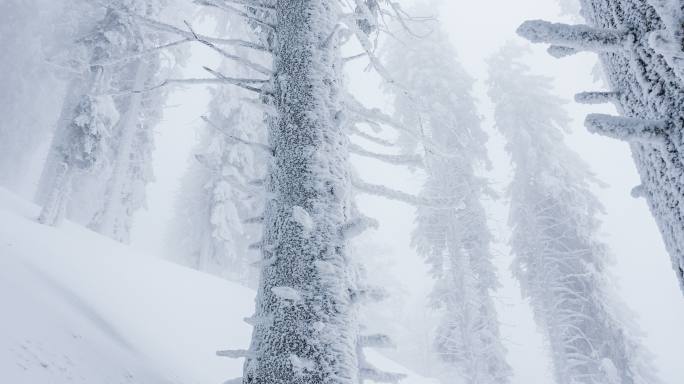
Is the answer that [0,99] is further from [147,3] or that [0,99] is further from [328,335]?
[328,335]

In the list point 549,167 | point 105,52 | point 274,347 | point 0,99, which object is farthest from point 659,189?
point 0,99

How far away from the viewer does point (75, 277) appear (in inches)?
234

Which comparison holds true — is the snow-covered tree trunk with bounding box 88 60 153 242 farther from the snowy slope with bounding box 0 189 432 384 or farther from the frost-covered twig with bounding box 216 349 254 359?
the frost-covered twig with bounding box 216 349 254 359

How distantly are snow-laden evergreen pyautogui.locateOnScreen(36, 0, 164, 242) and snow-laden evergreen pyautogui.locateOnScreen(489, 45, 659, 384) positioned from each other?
13.2 m

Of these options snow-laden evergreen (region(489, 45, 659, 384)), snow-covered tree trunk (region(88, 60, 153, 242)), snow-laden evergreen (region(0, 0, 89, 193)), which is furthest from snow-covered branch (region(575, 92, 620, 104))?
snow-laden evergreen (region(0, 0, 89, 193))

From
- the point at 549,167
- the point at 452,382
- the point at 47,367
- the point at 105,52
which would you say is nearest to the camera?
the point at 47,367

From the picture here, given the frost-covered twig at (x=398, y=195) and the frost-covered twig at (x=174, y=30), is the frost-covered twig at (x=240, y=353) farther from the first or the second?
the frost-covered twig at (x=174, y=30)

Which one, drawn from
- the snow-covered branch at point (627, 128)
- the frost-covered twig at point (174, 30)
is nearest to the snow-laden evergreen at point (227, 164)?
the frost-covered twig at point (174, 30)

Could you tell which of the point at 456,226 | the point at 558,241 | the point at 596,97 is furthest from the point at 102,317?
the point at 558,241

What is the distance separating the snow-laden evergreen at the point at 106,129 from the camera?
461 inches

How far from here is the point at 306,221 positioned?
8.95 ft

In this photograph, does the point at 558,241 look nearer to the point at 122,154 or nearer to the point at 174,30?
the point at 174,30

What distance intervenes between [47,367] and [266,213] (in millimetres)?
1979

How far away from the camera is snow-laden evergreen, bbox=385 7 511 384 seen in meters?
13.9
